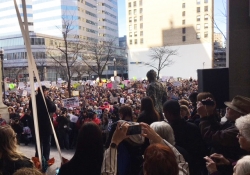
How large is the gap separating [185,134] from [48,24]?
96314 mm

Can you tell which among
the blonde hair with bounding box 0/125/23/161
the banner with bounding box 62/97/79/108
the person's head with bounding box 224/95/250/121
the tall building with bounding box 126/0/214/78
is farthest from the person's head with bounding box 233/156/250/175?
the tall building with bounding box 126/0/214/78

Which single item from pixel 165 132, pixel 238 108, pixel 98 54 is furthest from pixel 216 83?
pixel 98 54

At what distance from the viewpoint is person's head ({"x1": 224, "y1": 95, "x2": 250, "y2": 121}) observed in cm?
337

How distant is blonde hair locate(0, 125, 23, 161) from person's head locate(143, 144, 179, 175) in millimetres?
1538

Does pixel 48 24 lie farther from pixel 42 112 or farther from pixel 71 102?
pixel 42 112

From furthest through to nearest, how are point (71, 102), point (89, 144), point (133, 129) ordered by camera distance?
point (71, 102) < point (89, 144) < point (133, 129)

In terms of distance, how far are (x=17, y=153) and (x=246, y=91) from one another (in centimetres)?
612

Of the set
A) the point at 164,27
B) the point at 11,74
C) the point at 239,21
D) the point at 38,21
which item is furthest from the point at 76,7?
the point at 239,21

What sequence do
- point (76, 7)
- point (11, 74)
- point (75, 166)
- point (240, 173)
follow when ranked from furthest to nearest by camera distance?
point (76, 7)
point (11, 74)
point (75, 166)
point (240, 173)

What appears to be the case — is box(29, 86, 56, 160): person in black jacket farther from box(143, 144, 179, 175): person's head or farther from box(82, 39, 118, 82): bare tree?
box(82, 39, 118, 82): bare tree

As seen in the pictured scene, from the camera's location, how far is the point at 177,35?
7131cm

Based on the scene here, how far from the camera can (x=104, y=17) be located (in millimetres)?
115875

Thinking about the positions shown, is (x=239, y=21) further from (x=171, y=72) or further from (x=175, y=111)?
(x=171, y=72)

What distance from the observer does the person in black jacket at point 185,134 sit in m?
3.59
